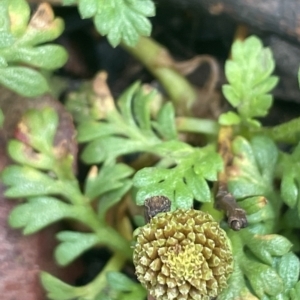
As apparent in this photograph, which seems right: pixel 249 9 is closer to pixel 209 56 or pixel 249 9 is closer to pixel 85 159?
pixel 209 56

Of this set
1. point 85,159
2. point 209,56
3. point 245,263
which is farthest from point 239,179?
point 209,56

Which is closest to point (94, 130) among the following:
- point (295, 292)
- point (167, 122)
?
point (167, 122)

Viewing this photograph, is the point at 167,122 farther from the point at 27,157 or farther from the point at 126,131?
the point at 27,157

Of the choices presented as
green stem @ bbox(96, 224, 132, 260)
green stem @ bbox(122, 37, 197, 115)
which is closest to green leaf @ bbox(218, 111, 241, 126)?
green stem @ bbox(122, 37, 197, 115)

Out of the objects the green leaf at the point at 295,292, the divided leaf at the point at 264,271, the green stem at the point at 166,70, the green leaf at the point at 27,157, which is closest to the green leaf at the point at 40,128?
the green leaf at the point at 27,157

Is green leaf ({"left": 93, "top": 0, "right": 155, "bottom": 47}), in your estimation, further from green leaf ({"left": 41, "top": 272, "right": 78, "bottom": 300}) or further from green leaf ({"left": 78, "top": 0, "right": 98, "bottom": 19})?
green leaf ({"left": 41, "top": 272, "right": 78, "bottom": 300})
